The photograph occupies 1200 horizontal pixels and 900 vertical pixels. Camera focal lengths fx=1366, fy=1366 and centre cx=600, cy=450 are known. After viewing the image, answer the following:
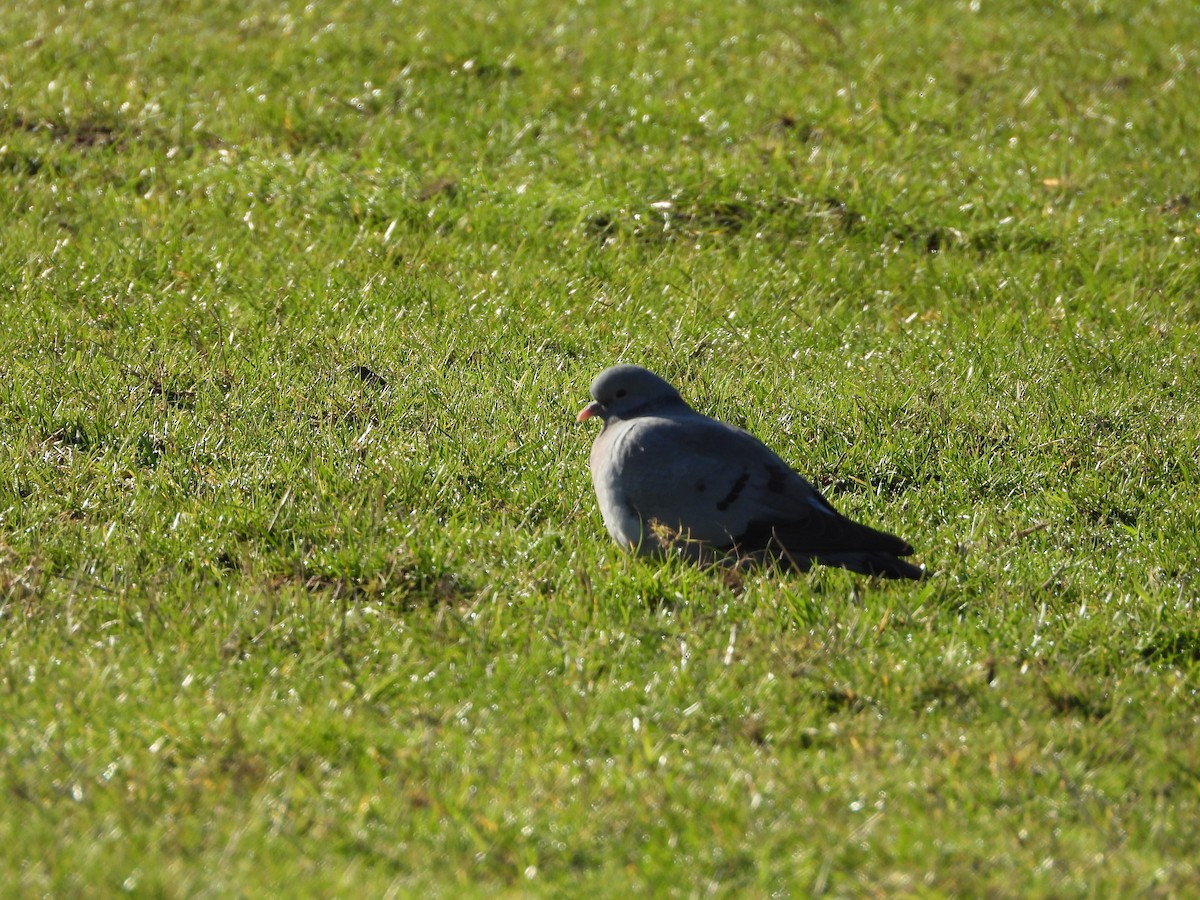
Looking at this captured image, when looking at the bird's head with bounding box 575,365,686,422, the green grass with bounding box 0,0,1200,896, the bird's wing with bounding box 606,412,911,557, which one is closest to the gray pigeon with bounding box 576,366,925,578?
the bird's wing with bounding box 606,412,911,557

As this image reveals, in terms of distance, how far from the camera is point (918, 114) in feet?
32.7

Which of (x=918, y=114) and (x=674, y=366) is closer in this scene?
(x=674, y=366)

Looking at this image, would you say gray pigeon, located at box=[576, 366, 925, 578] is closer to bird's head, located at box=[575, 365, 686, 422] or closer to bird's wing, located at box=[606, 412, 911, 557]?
bird's wing, located at box=[606, 412, 911, 557]

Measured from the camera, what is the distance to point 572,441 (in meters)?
5.77

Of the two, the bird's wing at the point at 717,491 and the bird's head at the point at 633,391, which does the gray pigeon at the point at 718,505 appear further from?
the bird's head at the point at 633,391

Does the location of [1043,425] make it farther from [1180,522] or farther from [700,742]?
[700,742]

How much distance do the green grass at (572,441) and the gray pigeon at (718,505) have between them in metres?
0.13

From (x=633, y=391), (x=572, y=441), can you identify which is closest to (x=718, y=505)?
(x=633, y=391)

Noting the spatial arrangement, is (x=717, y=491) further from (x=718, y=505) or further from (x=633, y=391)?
(x=633, y=391)

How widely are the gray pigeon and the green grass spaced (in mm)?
130

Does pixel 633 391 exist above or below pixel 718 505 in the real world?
above

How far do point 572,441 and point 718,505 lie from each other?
1.14 meters

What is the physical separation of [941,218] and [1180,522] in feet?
12.4

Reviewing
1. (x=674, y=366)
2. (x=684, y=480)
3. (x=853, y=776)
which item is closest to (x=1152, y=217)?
(x=674, y=366)
